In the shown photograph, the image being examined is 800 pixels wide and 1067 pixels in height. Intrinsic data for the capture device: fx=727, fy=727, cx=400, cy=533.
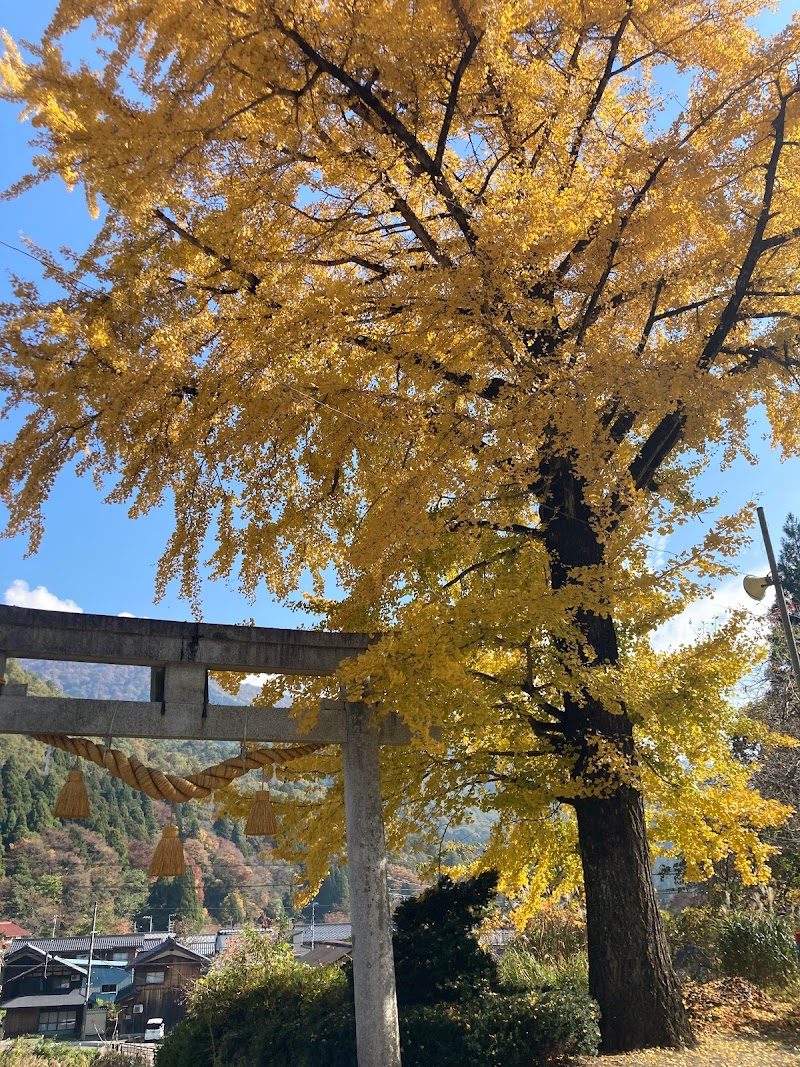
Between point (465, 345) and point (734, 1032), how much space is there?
649cm

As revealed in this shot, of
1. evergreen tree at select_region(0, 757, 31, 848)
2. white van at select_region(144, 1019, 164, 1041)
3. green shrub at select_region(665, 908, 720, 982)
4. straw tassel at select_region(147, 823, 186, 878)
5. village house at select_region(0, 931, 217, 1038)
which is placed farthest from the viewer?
evergreen tree at select_region(0, 757, 31, 848)

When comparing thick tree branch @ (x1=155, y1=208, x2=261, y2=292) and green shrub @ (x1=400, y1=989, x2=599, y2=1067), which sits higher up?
thick tree branch @ (x1=155, y1=208, x2=261, y2=292)

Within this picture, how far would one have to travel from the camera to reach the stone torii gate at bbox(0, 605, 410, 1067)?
4.95m

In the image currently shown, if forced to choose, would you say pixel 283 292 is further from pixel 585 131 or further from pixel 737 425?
pixel 737 425

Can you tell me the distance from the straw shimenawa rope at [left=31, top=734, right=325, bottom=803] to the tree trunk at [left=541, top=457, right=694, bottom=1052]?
2.65 metres

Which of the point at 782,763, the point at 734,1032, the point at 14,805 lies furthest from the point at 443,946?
the point at 14,805

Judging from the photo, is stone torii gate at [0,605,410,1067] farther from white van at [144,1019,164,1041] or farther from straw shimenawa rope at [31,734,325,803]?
white van at [144,1019,164,1041]

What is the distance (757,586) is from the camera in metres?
8.91

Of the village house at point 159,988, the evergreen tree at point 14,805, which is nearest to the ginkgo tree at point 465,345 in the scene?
the village house at point 159,988

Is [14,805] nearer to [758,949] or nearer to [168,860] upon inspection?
[758,949]

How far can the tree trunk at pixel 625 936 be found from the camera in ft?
19.3

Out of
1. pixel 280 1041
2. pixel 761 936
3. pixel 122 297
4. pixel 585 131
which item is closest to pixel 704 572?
pixel 585 131

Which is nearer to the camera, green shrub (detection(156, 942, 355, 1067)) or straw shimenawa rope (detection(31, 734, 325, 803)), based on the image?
straw shimenawa rope (detection(31, 734, 325, 803))

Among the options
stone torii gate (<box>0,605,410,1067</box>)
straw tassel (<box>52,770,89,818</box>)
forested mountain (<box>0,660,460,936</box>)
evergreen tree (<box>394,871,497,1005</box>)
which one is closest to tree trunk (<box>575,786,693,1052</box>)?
evergreen tree (<box>394,871,497,1005</box>)
